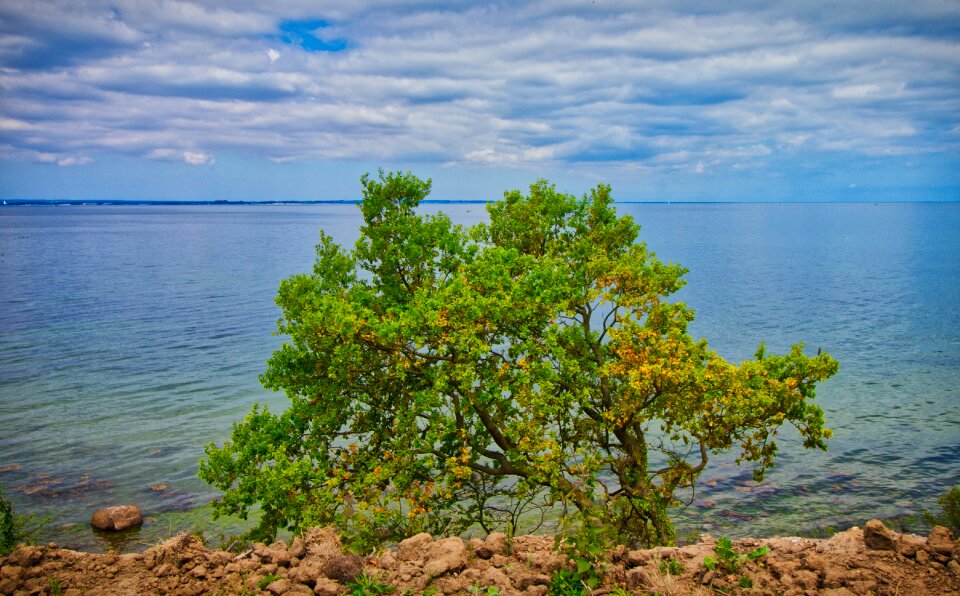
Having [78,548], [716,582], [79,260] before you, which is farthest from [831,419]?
[79,260]

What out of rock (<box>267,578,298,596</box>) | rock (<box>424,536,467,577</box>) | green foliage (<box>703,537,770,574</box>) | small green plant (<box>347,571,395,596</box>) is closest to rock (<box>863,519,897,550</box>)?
green foliage (<box>703,537,770,574</box>)

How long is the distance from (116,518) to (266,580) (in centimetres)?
1422

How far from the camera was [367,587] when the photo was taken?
11109mm

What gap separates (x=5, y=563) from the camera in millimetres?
11992

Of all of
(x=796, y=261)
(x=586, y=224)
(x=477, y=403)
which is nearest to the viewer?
(x=477, y=403)

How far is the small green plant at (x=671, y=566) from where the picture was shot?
1130 cm

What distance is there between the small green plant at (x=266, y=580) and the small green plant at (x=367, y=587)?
1.34m

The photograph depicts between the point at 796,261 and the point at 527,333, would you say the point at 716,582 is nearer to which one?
the point at 527,333

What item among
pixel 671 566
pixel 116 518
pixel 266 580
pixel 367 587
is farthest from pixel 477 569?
pixel 116 518

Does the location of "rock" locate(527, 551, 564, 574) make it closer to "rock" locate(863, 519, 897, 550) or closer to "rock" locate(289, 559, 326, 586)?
"rock" locate(289, 559, 326, 586)

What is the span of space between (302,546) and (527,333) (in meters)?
6.81

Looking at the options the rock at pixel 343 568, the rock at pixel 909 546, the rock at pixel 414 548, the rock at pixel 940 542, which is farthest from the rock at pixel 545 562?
the rock at pixel 940 542

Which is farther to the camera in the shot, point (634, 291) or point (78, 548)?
point (78, 548)

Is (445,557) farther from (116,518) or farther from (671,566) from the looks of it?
(116,518)
